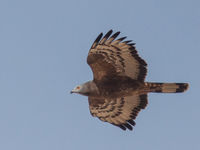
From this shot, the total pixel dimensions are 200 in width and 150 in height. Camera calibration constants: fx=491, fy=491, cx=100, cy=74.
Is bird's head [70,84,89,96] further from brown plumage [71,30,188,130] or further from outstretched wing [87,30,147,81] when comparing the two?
outstretched wing [87,30,147,81]

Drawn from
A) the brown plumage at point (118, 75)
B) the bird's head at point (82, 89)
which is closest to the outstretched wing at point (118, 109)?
the brown plumage at point (118, 75)

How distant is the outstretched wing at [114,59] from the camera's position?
14.0m

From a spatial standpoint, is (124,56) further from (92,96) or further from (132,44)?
(92,96)

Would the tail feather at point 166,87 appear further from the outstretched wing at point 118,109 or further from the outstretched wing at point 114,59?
the outstretched wing at point 118,109

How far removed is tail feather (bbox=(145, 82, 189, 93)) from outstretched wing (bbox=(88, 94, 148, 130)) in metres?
0.93

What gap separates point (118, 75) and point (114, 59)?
532 mm

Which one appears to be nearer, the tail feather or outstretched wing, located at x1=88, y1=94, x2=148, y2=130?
the tail feather

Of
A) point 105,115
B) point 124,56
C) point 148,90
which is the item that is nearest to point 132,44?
point 124,56

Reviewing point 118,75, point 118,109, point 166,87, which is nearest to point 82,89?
point 118,75

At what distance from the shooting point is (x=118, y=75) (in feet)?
47.9

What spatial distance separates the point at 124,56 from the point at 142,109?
2.02m

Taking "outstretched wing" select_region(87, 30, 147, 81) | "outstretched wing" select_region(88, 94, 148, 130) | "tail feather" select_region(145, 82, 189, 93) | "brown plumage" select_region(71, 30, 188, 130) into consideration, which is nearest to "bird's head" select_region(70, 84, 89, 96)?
"brown plumage" select_region(71, 30, 188, 130)

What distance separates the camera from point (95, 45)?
14.0m

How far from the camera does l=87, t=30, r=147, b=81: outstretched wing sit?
1404 centimetres
